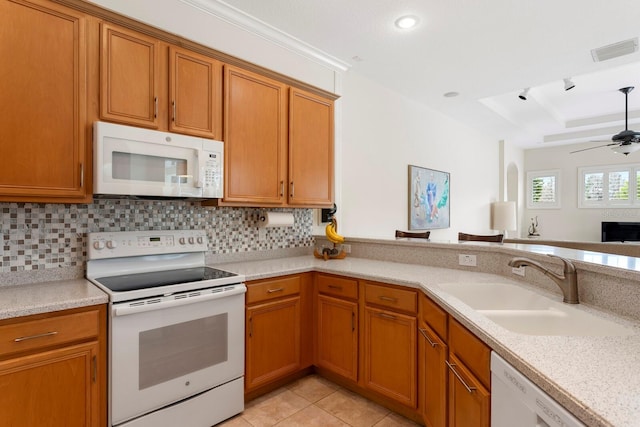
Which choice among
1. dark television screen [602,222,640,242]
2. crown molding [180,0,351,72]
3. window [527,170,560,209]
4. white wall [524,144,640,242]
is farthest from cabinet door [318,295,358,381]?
window [527,170,560,209]

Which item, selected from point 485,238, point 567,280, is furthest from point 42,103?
point 485,238

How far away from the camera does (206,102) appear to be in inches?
89.7

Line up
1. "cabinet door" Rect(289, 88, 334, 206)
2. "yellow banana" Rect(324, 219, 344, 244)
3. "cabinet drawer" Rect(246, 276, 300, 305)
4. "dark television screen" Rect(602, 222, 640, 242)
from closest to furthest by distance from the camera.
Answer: "cabinet drawer" Rect(246, 276, 300, 305), "cabinet door" Rect(289, 88, 334, 206), "yellow banana" Rect(324, 219, 344, 244), "dark television screen" Rect(602, 222, 640, 242)

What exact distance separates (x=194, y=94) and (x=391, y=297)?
1.82 metres

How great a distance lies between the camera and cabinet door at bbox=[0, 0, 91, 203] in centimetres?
162

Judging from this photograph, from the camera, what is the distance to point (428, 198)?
4.80 meters

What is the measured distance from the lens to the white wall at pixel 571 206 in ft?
22.5

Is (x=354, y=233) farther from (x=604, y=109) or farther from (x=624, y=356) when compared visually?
(x=604, y=109)

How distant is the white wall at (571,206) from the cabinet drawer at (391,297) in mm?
7024

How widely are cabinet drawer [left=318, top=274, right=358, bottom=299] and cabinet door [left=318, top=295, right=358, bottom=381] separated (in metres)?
0.04

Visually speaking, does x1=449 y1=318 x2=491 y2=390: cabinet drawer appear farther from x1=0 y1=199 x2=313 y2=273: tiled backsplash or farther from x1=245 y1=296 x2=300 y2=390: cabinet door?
x1=0 y1=199 x2=313 y2=273: tiled backsplash

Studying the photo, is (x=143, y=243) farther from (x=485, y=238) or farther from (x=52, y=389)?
(x=485, y=238)

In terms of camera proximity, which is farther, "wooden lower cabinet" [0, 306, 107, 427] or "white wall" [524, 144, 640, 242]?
"white wall" [524, 144, 640, 242]

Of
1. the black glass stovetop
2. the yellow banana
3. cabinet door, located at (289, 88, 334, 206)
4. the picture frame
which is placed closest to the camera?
the black glass stovetop
